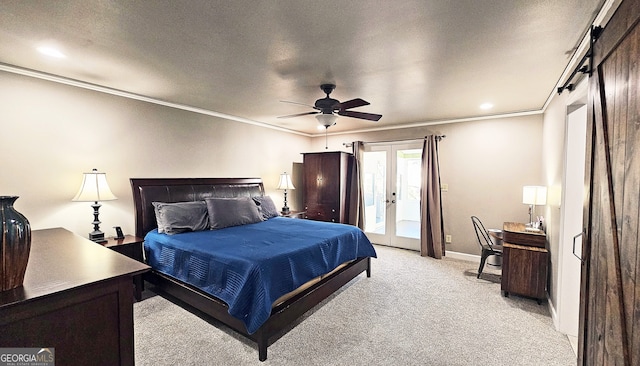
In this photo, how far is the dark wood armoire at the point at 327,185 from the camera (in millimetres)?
5344

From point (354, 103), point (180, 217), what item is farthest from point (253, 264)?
point (354, 103)

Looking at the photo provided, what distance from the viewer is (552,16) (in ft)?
5.69

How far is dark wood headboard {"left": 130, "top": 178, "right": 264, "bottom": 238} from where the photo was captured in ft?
11.6

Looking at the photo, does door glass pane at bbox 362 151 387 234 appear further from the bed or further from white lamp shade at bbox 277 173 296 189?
the bed

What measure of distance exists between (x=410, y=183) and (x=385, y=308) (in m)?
2.94

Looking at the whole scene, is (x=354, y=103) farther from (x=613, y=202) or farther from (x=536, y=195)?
(x=536, y=195)

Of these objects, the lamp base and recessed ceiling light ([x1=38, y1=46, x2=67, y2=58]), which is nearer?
recessed ceiling light ([x1=38, y1=46, x2=67, y2=58])

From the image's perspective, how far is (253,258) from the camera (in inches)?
92.4

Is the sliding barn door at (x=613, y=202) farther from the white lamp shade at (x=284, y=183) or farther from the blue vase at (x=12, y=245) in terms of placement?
the white lamp shade at (x=284, y=183)

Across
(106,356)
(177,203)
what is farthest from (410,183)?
(106,356)

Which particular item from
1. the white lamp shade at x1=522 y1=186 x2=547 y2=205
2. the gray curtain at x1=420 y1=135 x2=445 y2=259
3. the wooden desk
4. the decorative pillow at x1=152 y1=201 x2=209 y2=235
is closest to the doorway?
the wooden desk

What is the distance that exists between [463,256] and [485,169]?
1570mm

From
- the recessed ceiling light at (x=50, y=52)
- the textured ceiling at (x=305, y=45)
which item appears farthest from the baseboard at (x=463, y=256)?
the recessed ceiling light at (x=50, y=52)
